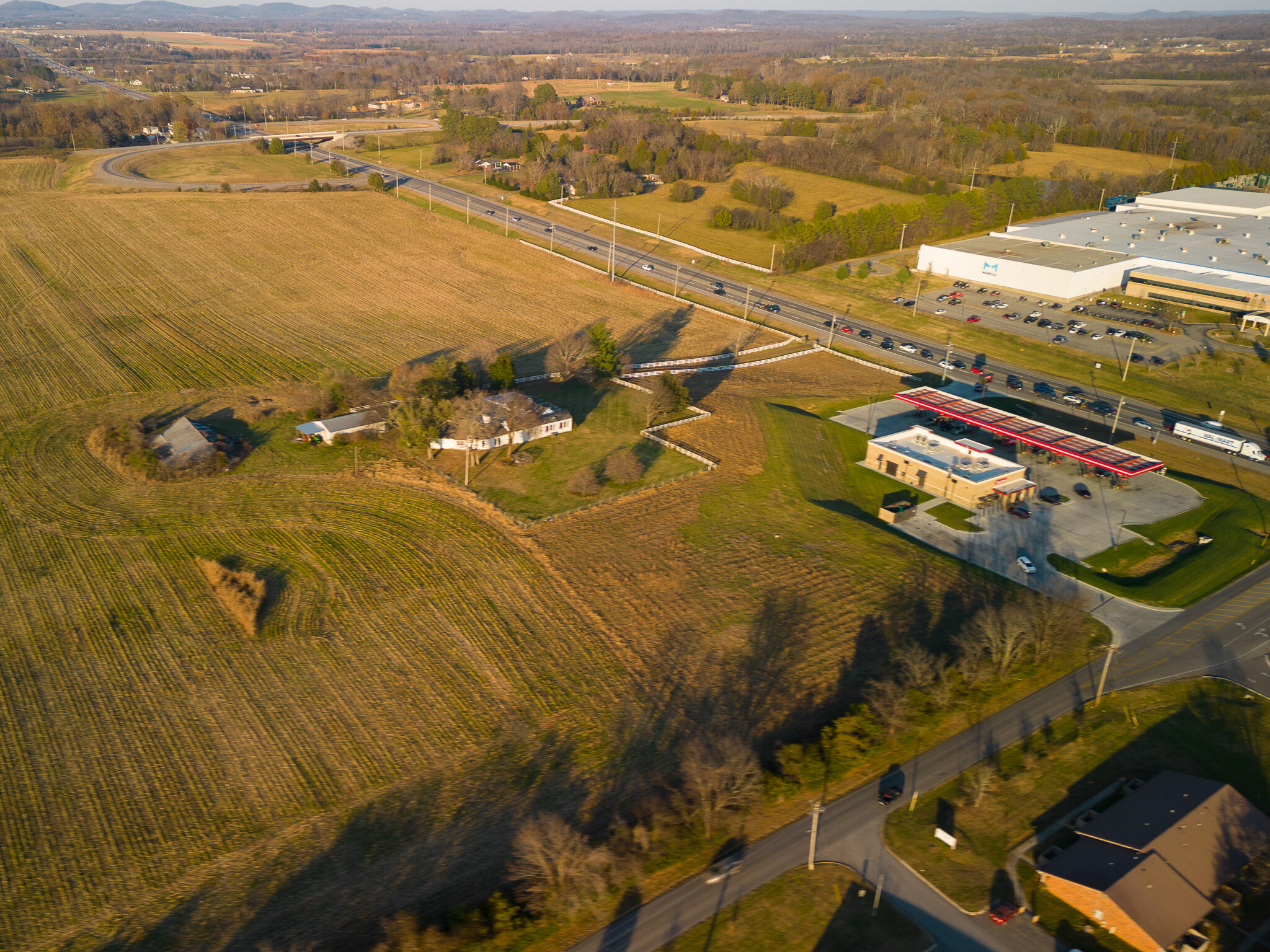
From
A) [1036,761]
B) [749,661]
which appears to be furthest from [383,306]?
[1036,761]

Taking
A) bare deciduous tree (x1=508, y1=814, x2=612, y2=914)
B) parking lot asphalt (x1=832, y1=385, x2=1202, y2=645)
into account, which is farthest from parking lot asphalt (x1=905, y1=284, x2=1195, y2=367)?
bare deciduous tree (x1=508, y1=814, x2=612, y2=914)

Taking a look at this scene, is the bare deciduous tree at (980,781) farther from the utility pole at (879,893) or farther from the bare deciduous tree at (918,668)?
the utility pole at (879,893)

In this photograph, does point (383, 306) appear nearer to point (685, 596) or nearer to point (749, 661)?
point (685, 596)

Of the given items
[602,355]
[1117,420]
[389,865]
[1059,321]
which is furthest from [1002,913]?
[1059,321]

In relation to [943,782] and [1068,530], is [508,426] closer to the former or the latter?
[943,782]

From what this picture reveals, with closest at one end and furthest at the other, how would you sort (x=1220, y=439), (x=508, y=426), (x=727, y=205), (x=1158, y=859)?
(x=1158, y=859)
(x=508, y=426)
(x=1220, y=439)
(x=727, y=205)

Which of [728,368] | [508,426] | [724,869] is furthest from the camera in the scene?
[728,368]

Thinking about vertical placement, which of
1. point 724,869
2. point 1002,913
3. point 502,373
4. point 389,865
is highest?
point 502,373
